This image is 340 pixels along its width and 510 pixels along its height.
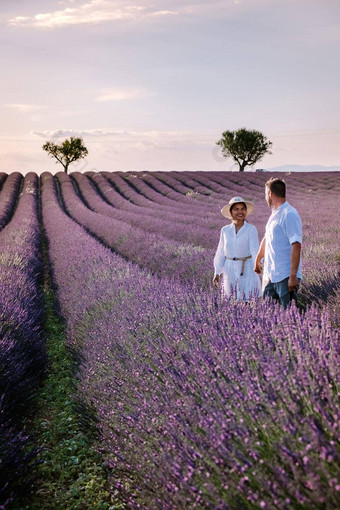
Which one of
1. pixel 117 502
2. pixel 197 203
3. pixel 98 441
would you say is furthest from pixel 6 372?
pixel 197 203

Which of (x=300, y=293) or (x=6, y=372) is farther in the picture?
(x=300, y=293)

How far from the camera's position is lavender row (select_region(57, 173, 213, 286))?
6.38 m

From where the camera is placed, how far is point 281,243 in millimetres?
3721

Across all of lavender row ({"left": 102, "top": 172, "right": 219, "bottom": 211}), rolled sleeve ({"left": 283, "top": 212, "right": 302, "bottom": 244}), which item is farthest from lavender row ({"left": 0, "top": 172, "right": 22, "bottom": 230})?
rolled sleeve ({"left": 283, "top": 212, "right": 302, "bottom": 244})

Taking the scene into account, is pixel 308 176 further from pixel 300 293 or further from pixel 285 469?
pixel 285 469

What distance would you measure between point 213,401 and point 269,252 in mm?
2135

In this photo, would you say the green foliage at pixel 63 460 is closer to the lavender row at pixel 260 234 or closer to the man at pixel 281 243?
the man at pixel 281 243

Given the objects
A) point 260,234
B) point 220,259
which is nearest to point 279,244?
point 220,259

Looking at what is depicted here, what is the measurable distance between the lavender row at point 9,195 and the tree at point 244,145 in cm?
1905

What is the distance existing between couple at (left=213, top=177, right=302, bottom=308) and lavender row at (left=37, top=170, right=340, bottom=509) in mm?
660

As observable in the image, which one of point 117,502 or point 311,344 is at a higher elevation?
point 311,344

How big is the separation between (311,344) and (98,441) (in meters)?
1.63

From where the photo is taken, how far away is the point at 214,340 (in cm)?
247

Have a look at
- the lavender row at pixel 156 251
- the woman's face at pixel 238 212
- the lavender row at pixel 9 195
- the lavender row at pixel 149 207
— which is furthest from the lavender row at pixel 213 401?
the lavender row at pixel 9 195
